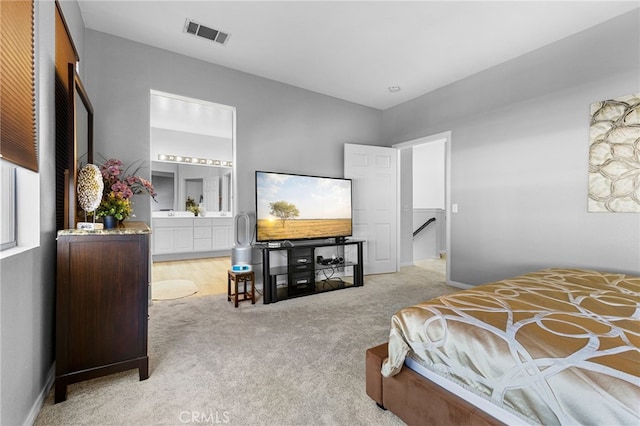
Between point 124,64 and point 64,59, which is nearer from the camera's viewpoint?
point 64,59

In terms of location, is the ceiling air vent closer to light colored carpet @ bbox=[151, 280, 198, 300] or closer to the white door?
the white door

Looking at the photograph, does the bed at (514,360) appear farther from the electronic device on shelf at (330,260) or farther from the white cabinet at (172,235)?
the white cabinet at (172,235)

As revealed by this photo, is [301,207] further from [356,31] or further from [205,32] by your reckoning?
[205,32]

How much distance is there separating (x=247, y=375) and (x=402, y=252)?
13.4 ft

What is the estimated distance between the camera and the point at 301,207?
3789 mm

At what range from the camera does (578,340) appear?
3.26ft

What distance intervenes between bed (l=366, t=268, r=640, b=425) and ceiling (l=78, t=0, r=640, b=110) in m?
2.46

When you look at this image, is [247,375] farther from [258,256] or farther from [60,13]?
[60,13]

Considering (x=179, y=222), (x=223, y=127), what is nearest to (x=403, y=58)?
(x=223, y=127)

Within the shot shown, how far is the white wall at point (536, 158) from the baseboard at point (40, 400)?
4.05 m

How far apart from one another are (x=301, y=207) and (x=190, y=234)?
3325 millimetres

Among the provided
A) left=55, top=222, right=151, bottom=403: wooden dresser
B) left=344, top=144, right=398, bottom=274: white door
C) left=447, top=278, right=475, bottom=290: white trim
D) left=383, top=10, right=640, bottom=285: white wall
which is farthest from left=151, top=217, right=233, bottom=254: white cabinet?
left=383, top=10, right=640, bottom=285: white wall

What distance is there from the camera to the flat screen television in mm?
3510

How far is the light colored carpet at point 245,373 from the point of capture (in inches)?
55.6
